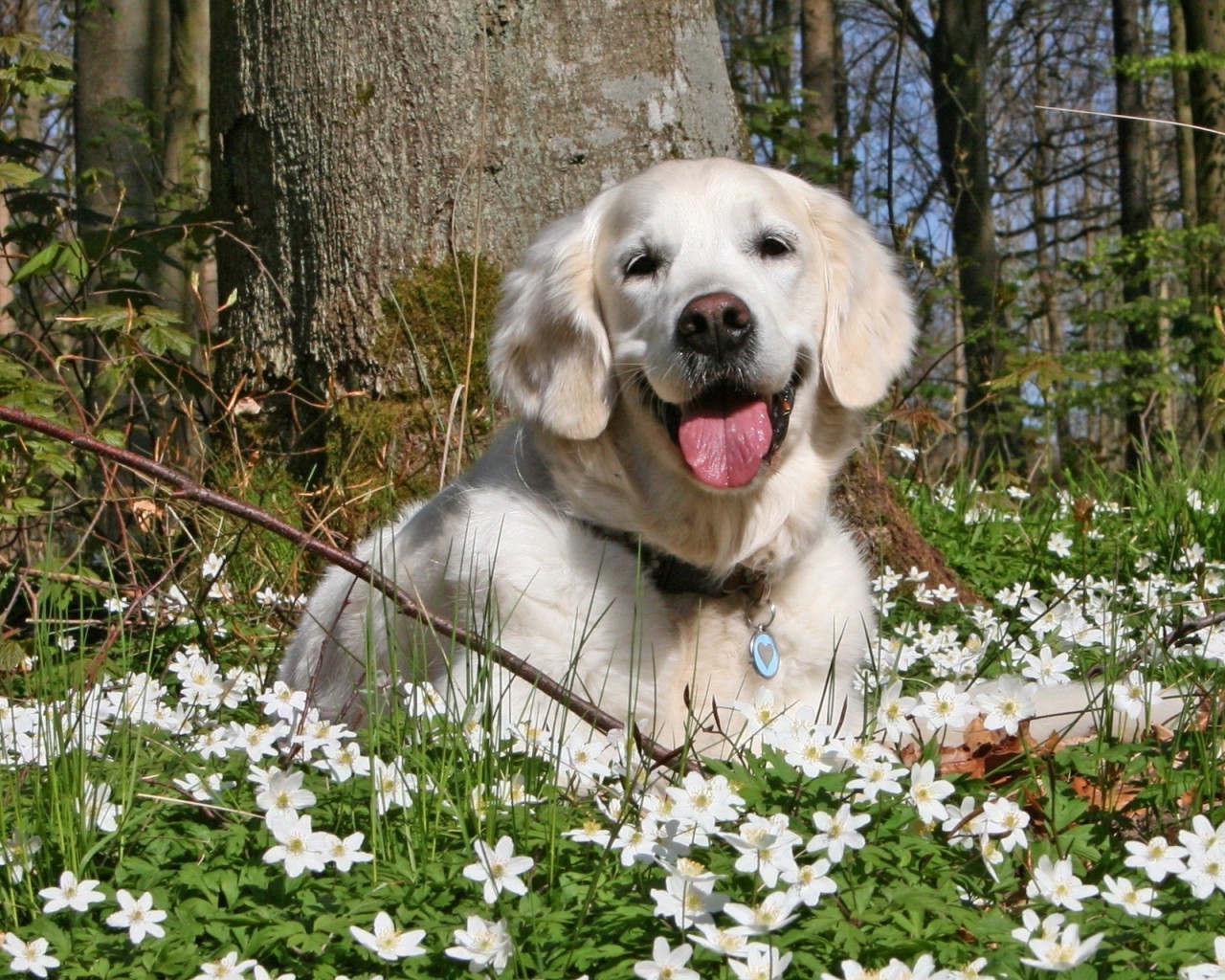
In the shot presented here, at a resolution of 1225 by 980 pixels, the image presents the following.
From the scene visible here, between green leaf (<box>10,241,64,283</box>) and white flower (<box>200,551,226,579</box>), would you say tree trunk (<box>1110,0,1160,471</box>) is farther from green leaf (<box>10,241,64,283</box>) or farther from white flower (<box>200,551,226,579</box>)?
green leaf (<box>10,241,64,283</box>)

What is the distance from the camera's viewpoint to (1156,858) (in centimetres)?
171

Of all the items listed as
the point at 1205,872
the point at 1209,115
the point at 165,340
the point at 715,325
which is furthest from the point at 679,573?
the point at 1209,115

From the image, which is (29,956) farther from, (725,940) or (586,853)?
(725,940)

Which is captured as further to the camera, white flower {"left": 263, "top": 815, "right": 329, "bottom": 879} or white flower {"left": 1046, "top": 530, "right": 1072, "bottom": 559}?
white flower {"left": 1046, "top": 530, "right": 1072, "bottom": 559}

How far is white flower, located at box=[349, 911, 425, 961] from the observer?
5.08 feet

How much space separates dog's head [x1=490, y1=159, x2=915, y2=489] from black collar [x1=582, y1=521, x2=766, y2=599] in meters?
0.24

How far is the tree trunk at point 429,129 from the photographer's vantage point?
4188 millimetres

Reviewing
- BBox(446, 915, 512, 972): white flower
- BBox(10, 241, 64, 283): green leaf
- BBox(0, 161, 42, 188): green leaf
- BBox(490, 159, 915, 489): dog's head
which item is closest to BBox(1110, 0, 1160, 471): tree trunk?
BBox(490, 159, 915, 489): dog's head

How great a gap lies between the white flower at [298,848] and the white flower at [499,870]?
205mm

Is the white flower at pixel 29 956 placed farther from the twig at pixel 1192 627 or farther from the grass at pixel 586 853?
the twig at pixel 1192 627

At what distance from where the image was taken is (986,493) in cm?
508

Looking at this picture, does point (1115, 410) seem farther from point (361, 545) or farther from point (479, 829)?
point (479, 829)

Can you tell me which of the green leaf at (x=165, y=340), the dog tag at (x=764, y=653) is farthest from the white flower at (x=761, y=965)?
the green leaf at (x=165, y=340)

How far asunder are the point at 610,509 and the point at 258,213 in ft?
6.87
